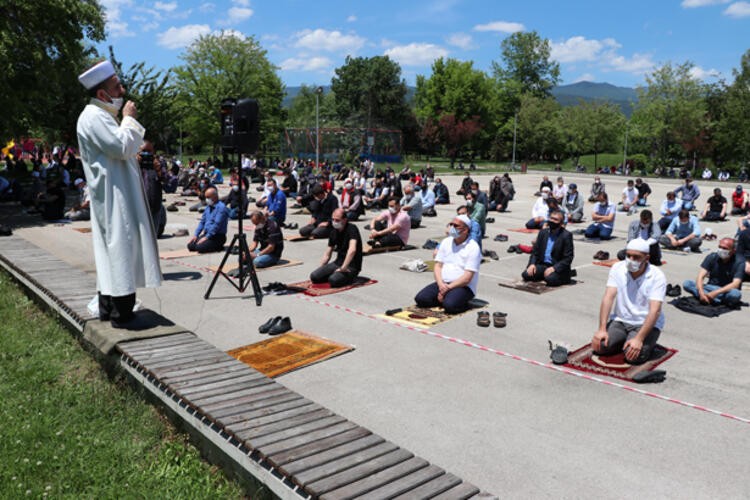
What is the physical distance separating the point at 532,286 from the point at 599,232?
273 inches

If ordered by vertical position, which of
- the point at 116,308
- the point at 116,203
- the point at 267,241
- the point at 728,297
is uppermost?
the point at 116,203

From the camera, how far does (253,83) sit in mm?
56219

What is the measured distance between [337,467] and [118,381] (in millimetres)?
2809

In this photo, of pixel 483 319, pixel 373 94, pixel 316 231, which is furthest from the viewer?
pixel 373 94

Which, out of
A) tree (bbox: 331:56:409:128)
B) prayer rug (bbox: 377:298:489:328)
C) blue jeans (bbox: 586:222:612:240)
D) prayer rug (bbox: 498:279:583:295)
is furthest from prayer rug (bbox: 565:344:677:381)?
tree (bbox: 331:56:409:128)

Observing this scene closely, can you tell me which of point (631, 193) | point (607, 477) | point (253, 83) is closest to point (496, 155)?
point (253, 83)

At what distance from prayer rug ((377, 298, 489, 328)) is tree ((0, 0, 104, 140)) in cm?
1526

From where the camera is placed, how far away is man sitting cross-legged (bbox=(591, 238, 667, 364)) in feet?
20.8

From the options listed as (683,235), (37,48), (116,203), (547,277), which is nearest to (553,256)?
(547,277)

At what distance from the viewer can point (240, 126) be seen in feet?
26.6

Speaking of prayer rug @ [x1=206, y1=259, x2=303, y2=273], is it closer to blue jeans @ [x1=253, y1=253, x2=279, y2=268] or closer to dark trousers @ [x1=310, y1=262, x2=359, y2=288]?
blue jeans @ [x1=253, y1=253, x2=279, y2=268]

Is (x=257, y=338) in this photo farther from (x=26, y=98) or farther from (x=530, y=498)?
(x=26, y=98)

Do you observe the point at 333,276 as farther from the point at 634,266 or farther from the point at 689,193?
the point at 689,193

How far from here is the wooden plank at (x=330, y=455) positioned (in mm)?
3453
